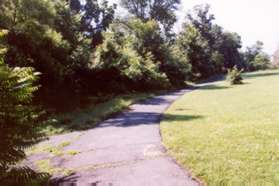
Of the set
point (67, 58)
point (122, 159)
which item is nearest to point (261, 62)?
point (67, 58)

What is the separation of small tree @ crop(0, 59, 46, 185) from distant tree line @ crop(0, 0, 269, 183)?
1 centimetres

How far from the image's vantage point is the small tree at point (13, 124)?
14.9 ft

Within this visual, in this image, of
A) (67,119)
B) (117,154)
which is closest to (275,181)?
(117,154)

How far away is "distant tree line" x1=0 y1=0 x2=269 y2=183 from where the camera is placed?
4.68 meters

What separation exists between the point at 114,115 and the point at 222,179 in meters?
9.11

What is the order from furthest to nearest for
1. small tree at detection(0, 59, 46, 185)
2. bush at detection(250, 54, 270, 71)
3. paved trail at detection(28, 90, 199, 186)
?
bush at detection(250, 54, 270, 71) < paved trail at detection(28, 90, 199, 186) < small tree at detection(0, 59, 46, 185)

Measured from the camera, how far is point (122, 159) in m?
7.29

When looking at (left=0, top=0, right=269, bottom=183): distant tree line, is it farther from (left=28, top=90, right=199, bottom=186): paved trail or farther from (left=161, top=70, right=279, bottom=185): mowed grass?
(left=161, top=70, right=279, bottom=185): mowed grass

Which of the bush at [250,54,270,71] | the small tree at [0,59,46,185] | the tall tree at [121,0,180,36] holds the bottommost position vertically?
the small tree at [0,59,46,185]

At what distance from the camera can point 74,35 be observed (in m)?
21.6

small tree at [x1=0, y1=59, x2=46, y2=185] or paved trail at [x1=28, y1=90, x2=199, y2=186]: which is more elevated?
small tree at [x1=0, y1=59, x2=46, y2=185]

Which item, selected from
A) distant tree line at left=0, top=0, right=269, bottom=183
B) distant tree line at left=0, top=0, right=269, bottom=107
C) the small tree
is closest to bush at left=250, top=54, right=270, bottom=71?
distant tree line at left=0, top=0, right=269, bottom=107

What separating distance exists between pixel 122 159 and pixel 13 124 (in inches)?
123

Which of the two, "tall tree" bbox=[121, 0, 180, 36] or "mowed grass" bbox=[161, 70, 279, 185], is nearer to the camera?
"mowed grass" bbox=[161, 70, 279, 185]
